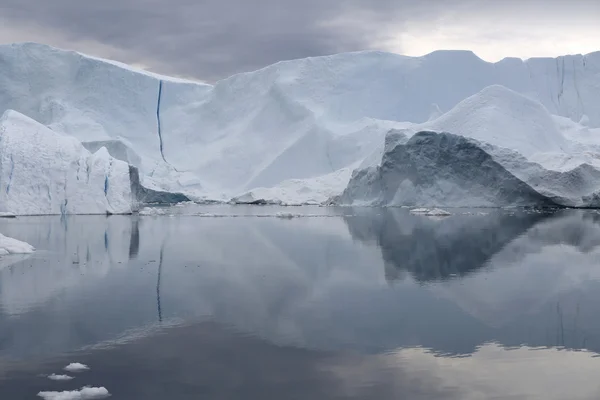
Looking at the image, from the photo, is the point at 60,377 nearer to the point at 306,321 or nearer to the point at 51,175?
the point at 306,321

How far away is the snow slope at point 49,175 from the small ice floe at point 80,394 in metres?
16.8

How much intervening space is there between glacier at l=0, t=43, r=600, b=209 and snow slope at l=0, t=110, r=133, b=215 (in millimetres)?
3132

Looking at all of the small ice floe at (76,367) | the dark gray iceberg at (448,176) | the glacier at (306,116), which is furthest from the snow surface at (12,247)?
the dark gray iceberg at (448,176)

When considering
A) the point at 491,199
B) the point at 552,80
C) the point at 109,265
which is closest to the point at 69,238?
the point at 109,265

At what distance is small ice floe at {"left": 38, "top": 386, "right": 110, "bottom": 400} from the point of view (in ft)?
12.5

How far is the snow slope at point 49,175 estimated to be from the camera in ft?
64.0

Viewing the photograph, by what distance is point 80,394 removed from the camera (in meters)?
3.85

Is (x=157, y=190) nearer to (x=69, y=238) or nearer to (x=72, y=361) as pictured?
(x=69, y=238)

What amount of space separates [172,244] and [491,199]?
16.2 metres

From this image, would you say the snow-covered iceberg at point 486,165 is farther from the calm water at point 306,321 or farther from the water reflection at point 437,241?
the calm water at point 306,321

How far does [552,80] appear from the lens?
1662 inches

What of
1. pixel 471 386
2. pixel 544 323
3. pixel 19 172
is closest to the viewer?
pixel 471 386

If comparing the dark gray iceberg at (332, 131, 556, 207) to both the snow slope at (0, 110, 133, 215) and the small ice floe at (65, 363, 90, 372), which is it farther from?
the small ice floe at (65, 363, 90, 372)

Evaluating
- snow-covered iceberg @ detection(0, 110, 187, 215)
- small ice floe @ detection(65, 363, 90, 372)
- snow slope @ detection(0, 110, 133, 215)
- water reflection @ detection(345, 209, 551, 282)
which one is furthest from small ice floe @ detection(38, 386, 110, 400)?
snow slope @ detection(0, 110, 133, 215)
